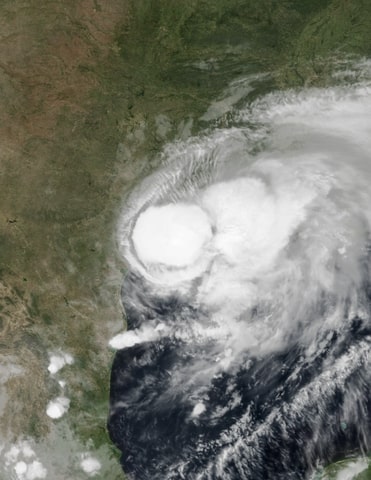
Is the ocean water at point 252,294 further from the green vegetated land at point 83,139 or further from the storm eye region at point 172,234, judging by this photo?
the green vegetated land at point 83,139

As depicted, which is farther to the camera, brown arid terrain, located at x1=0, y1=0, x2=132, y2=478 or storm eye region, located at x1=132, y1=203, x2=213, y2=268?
brown arid terrain, located at x1=0, y1=0, x2=132, y2=478

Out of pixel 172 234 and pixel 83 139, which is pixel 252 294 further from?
pixel 83 139

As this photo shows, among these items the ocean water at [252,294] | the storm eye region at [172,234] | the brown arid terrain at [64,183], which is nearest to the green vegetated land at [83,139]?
the brown arid terrain at [64,183]

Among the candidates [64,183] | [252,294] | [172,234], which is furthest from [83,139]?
[252,294]

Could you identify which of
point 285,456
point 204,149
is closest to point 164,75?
point 204,149

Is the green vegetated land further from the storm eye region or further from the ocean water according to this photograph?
the storm eye region

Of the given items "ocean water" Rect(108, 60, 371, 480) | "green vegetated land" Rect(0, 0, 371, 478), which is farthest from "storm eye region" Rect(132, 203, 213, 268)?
"green vegetated land" Rect(0, 0, 371, 478)
